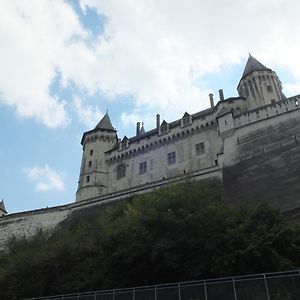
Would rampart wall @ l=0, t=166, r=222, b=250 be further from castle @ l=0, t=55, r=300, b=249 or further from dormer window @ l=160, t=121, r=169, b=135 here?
dormer window @ l=160, t=121, r=169, b=135

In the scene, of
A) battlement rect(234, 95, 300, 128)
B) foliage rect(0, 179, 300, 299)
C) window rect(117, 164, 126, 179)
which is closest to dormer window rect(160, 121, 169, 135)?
window rect(117, 164, 126, 179)

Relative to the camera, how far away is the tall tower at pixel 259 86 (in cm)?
4447

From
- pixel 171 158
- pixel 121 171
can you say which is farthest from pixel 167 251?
pixel 121 171

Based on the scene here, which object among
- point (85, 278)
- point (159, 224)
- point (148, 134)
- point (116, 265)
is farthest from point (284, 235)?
point (148, 134)

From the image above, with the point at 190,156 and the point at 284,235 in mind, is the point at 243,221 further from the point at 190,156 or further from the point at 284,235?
the point at 190,156

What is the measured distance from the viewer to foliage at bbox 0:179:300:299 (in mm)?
19516

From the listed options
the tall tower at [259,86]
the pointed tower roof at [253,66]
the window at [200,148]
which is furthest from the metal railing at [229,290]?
the pointed tower roof at [253,66]

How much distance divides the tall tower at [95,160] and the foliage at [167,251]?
21944mm

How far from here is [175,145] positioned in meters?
47.6

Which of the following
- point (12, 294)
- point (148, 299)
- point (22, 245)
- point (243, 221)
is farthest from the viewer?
point (22, 245)

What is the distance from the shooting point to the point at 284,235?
19516mm

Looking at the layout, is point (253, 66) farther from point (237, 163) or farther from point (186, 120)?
point (237, 163)

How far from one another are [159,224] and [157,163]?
25076mm

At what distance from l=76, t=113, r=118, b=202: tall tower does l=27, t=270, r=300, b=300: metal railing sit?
3065cm
